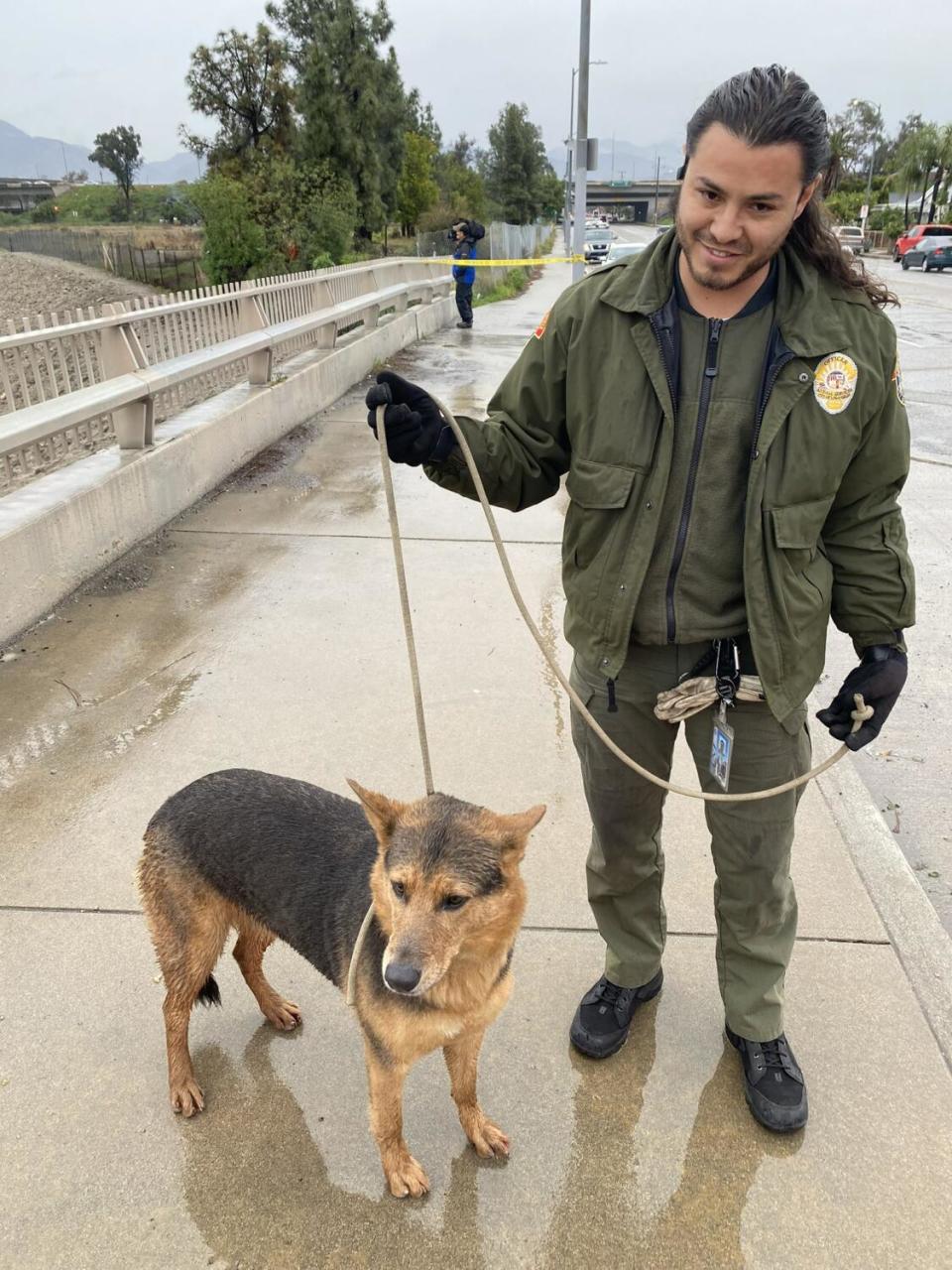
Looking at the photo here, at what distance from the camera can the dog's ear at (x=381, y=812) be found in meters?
1.99

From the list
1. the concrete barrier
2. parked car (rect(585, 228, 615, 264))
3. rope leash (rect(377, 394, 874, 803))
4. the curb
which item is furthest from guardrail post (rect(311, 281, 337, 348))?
parked car (rect(585, 228, 615, 264))

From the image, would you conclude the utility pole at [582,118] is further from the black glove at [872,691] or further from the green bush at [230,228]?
the black glove at [872,691]

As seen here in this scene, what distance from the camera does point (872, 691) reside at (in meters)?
2.23

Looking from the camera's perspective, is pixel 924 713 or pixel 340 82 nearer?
pixel 924 713

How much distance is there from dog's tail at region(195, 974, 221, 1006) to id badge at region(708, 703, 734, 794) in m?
1.46

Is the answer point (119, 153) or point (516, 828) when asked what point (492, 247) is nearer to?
point (516, 828)

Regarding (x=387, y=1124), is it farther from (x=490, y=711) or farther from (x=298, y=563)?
(x=298, y=563)

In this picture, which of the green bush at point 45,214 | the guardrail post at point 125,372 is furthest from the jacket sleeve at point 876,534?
the green bush at point 45,214

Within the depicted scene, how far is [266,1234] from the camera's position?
204 centimetres


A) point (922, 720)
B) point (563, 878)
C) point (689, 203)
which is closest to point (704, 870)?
point (563, 878)

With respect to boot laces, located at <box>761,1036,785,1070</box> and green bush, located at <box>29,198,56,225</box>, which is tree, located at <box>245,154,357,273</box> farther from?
green bush, located at <box>29,198,56,225</box>

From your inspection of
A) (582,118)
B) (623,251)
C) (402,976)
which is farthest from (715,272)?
(623,251)

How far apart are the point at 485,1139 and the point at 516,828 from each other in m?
0.87

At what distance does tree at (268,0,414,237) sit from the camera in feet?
110
